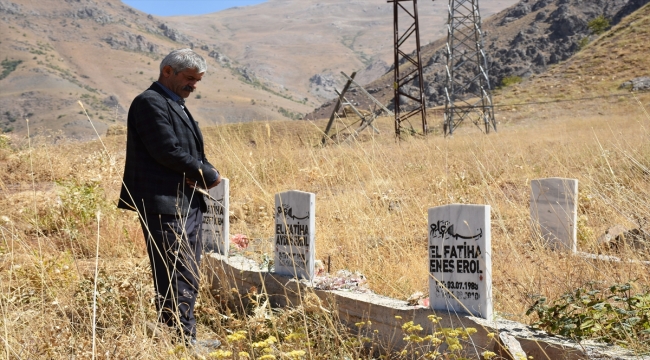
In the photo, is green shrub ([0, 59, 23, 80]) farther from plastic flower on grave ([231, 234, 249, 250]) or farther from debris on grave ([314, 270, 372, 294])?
debris on grave ([314, 270, 372, 294])

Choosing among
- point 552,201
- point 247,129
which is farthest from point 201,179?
point 247,129

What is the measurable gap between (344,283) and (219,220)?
4.41 feet

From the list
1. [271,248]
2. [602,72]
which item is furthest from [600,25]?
[271,248]

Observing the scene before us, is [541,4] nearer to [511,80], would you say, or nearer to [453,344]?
[511,80]

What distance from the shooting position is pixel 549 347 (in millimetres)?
2875

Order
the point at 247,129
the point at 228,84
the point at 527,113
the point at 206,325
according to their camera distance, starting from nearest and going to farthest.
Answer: the point at 206,325 → the point at 247,129 → the point at 527,113 → the point at 228,84

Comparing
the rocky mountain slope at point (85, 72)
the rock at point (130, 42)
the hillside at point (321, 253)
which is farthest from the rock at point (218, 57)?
the hillside at point (321, 253)

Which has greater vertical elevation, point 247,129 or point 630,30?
point 630,30

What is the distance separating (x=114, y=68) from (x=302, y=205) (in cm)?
16132

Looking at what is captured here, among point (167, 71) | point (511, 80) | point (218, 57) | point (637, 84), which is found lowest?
point (511, 80)

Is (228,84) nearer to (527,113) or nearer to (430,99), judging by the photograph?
(430,99)

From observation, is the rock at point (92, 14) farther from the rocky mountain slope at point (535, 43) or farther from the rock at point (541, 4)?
the rock at point (541, 4)

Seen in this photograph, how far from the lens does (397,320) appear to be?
11.4ft

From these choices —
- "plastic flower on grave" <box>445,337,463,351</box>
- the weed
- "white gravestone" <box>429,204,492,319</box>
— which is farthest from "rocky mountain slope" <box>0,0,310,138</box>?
"plastic flower on grave" <box>445,337,463,351</box>
